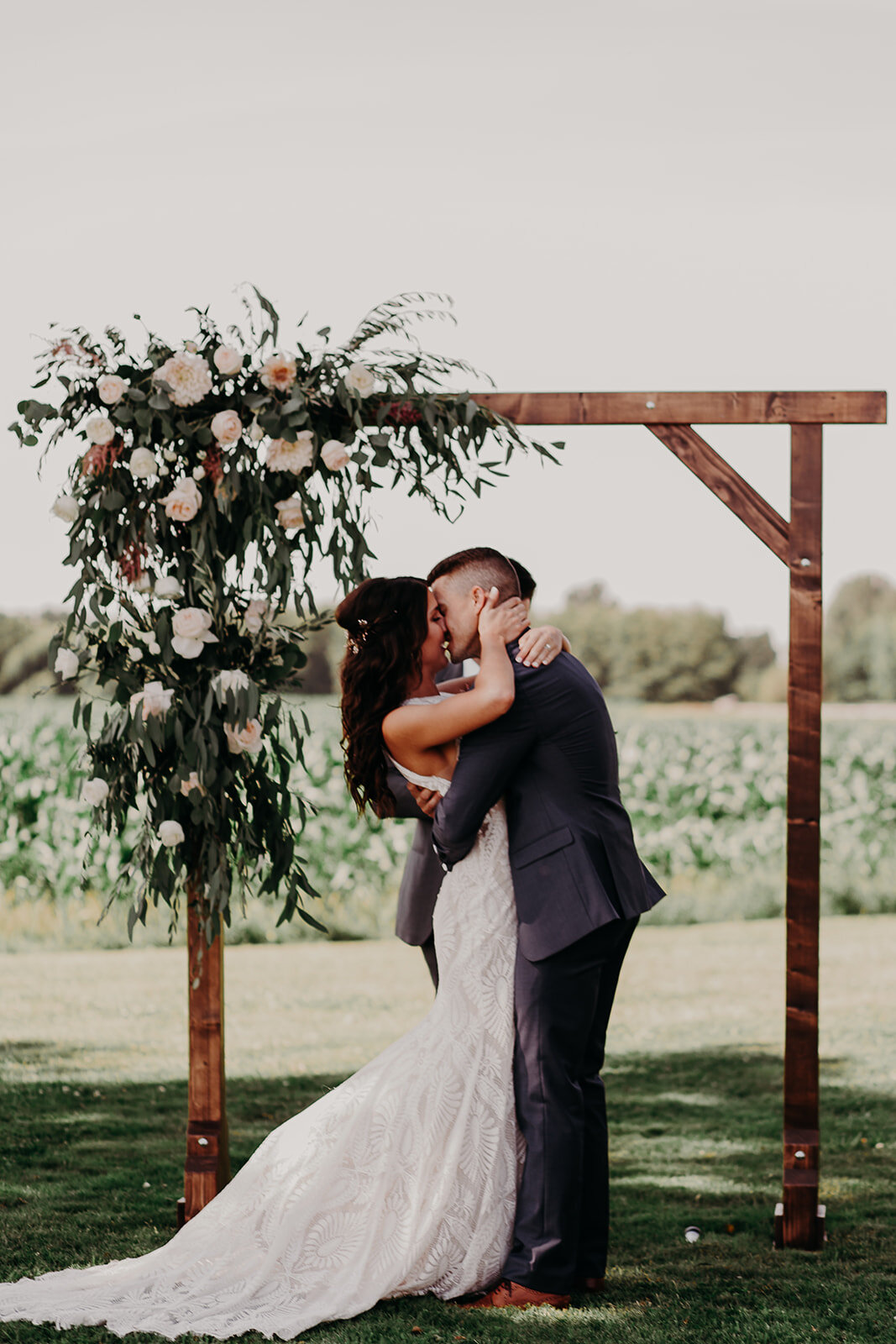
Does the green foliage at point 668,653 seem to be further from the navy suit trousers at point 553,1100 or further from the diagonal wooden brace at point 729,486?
the navy suit trousers at point 553,1100

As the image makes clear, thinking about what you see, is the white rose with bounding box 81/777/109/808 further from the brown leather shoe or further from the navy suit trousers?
the brown leather shoe

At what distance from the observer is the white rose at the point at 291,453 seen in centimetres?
408

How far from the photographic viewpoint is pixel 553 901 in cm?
358

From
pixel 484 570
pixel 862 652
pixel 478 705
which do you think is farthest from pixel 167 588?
pixel 862 652

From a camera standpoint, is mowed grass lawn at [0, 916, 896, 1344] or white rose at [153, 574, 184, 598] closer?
mowed grass lawn at [0, 916, 896, 1344]

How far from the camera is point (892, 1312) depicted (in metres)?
3.66

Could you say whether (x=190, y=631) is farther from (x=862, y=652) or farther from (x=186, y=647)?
(x=862, y=652)

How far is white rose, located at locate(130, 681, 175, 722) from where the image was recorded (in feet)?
13.2

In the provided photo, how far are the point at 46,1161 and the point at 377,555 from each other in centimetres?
273

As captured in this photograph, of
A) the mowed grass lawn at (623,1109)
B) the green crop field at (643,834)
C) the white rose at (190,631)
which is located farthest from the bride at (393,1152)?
the green crop field at (643,834)

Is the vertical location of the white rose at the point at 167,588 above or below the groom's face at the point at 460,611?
above

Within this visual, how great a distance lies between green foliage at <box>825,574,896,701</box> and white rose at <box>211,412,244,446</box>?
34.5m

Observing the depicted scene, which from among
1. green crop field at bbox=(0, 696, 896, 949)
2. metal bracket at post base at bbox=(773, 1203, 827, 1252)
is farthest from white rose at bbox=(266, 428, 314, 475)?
green crop field at bbox=(0, 696, 896, 949)

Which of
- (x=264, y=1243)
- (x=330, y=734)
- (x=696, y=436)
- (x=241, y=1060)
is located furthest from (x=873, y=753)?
(x=264, y=1243)
